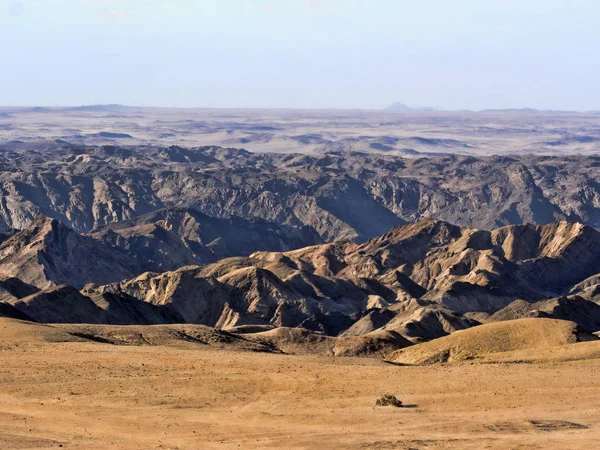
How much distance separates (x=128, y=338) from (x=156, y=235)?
114942 millimetres

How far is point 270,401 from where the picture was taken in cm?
4594

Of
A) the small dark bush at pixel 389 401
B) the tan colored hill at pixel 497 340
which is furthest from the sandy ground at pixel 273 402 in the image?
the tan colored hill at pixel 497 340

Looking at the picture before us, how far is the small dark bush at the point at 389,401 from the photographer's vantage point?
148 ft

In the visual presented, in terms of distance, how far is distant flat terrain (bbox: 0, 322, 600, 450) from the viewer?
1569 inches

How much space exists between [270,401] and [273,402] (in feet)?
0.58

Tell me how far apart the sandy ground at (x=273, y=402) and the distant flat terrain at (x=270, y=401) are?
5 centimetres

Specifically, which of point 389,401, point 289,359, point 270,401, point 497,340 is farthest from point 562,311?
point 270,401

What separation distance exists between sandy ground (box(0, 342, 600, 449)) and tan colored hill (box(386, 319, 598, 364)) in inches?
430

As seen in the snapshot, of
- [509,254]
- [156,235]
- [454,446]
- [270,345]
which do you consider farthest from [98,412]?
[156,235]

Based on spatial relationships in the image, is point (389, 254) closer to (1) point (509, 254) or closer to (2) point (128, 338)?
(1) point (509, 254)

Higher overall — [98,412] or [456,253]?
[98,412]

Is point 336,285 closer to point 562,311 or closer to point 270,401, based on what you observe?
point 562,311

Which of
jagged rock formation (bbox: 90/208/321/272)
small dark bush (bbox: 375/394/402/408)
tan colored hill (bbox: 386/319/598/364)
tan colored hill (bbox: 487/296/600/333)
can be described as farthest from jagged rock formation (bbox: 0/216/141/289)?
small dark bush (bbox: 375/394/402/408)

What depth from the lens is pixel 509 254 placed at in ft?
533
